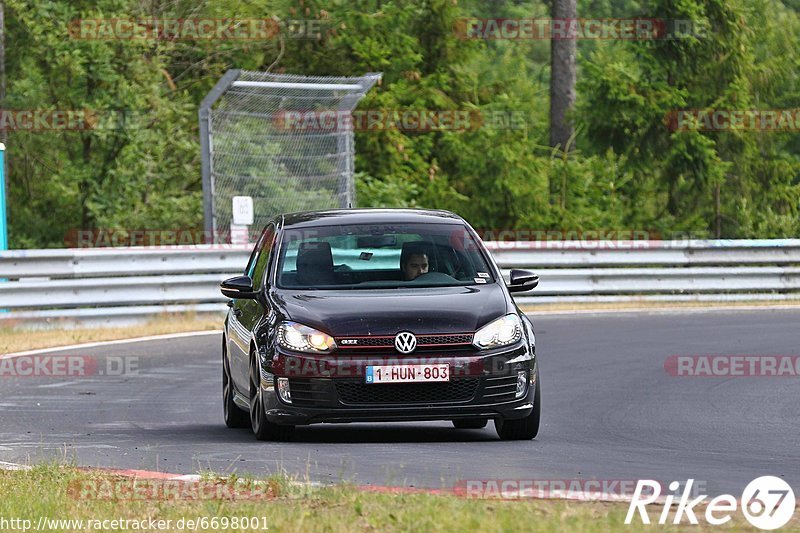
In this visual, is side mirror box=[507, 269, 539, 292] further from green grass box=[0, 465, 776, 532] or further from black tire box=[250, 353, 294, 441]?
green grass box=[0, 465, 776, 532]

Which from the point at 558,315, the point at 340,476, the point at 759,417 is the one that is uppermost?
the point at 340,476

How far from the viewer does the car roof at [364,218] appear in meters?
11.8

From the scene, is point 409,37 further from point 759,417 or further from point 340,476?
point 340,476

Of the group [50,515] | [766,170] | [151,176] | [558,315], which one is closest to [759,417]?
[50,515]

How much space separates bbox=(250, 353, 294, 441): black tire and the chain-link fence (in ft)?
41.9

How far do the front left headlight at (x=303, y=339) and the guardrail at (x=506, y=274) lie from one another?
1027 cm

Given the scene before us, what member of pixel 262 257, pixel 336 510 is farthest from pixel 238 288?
pixel 336 510

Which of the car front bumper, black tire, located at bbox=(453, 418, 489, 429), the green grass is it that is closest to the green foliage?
black tire, located at bbox=(453, 418, 489, 429)

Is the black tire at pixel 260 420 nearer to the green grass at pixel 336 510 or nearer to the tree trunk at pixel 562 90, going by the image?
the green grass at pixel 336 510

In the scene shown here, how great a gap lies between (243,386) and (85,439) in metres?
1.09

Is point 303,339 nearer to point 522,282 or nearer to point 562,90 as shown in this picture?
point 522,282

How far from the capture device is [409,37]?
121 feet

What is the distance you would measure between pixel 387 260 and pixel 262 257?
2.95ft

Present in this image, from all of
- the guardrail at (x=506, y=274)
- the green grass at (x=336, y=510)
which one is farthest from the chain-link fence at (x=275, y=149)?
the green grass at (x=336, y=510)
